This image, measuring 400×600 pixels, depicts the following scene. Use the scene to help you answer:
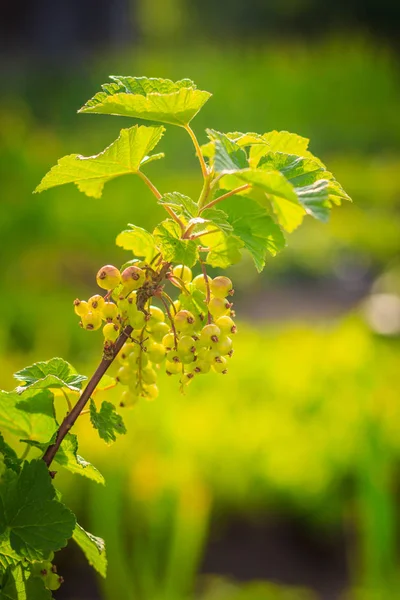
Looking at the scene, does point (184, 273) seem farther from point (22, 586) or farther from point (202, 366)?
point (22, 586)

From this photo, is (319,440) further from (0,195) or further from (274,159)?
(0,195)

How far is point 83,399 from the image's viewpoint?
0.37 meters

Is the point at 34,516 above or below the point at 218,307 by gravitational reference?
below

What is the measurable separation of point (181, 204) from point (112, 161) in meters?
0.05

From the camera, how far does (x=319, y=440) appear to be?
1891mm

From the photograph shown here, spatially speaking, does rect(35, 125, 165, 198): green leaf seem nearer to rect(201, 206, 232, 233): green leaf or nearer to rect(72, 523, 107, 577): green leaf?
rect(201, 206, 232, 233): green leaf

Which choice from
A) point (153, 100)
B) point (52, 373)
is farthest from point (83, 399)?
point (153, 100)

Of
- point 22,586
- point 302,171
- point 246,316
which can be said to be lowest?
point 22,586

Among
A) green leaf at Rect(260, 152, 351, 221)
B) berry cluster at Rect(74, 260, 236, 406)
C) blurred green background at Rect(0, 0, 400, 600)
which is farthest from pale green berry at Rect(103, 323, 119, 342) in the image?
blurred green background at Rect(0, 0, 400, 600)

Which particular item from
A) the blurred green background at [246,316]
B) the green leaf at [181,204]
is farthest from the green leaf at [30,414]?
the blurred green background at [246,316]

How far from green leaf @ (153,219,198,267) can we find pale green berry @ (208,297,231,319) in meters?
0.03

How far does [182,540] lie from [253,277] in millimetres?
3389

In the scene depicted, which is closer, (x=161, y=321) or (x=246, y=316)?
(x=161, y=321)

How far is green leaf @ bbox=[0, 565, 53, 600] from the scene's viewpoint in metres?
0.36
